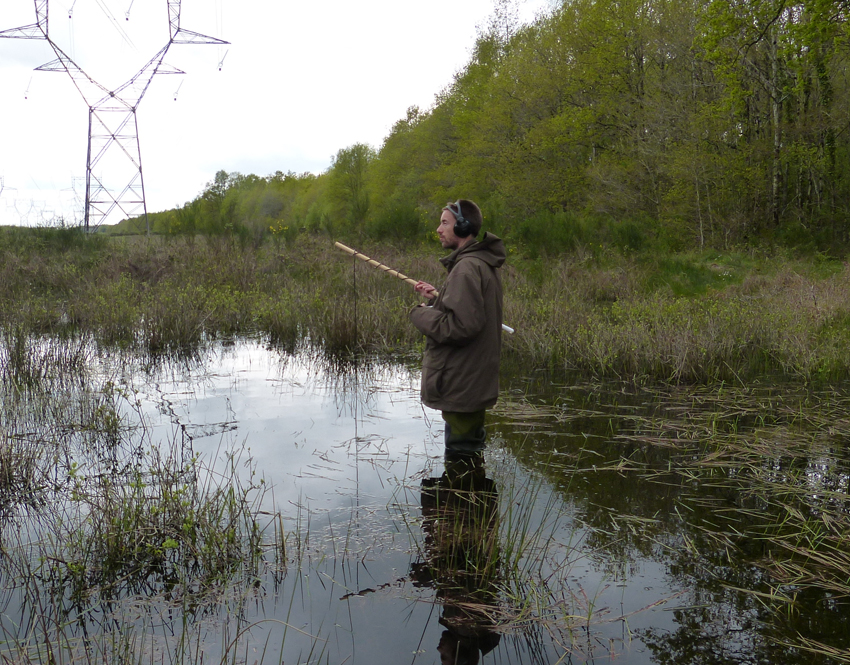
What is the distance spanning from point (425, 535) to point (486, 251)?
1.85m

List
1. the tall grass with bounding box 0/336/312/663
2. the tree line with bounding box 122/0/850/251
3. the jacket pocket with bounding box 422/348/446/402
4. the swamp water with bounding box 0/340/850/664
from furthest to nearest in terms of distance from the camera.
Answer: the tree line with bounding box 122/0/850/251, the jacket pocket with bounding box 422/348/446/402, the swamp water with bounding box 0/340/850/664, the tall grass with bounding box 0/336/312/663

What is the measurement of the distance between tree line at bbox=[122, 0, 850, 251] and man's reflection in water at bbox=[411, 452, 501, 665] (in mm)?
13002

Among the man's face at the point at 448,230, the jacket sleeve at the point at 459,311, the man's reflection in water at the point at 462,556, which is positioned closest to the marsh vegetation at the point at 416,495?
the man's reflection in water at the point at 462,556

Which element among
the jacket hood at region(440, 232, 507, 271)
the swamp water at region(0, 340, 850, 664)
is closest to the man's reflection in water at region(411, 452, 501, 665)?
the swamp water at region(0, 340, 850, 664)

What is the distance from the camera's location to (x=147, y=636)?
2.92 meters

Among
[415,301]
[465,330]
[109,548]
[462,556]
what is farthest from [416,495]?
[415,301]

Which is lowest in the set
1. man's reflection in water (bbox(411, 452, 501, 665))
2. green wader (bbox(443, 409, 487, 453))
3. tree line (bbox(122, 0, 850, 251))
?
man's reflection in water (bbox(411, 452, 501, 665))

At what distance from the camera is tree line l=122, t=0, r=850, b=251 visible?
1781 cm

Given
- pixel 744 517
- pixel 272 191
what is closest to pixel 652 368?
pixel 744 517

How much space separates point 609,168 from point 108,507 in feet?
73.8

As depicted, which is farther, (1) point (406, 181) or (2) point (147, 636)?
(1) point (406, 181)

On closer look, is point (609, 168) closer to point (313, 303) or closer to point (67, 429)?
point (313, 303)

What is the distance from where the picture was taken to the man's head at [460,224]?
4.50 m

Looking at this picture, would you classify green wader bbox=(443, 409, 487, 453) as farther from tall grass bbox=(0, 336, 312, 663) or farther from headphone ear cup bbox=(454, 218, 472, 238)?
tall grass bbox=(0, 336, 312, 663)
